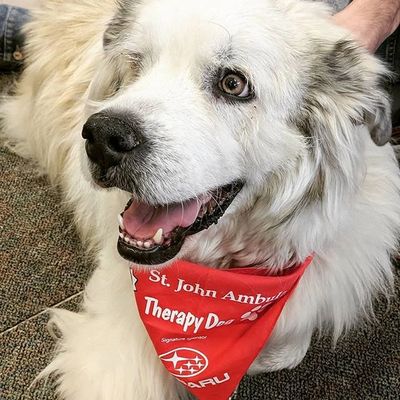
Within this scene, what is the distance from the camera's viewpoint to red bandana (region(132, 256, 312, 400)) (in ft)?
3.77

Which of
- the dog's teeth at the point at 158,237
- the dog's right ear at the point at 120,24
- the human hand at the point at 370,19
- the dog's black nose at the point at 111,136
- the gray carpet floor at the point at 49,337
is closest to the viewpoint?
the dog's black nose at the point at 111,136

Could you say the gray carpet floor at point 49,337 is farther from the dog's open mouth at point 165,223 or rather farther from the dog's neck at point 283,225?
the dog's open mouth at point 165,223

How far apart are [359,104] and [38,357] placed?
0.98m

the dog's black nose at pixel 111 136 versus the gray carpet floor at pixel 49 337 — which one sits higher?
the dog's black nose at pixel 111 136

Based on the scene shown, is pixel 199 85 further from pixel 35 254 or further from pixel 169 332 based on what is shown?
pixel 35 254

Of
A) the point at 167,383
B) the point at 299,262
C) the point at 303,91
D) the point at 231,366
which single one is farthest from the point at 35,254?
the point at 303,91

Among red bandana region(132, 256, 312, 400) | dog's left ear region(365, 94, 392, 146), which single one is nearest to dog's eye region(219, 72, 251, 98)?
dog's left ear region(365, 94, 392, 146)

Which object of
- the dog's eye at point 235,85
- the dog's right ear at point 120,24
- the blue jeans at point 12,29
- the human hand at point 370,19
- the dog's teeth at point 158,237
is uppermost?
the human hand at point 370,19

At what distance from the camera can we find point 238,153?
3.12 feet

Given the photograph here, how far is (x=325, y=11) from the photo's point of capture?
1110 millimetres

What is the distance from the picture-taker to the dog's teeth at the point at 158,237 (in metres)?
0.99

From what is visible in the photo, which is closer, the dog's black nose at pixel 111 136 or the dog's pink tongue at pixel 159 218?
the dog's black nose at pixel 111 136

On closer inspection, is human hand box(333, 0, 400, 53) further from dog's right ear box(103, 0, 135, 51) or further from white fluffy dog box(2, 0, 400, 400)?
dog's right ear box(103, 0, 135, 51)

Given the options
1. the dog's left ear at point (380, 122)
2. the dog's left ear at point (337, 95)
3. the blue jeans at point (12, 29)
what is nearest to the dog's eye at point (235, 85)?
the dog's left ear at point (337, 95)
